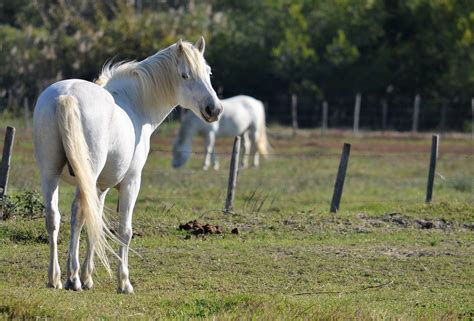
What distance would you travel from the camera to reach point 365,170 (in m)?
23.2

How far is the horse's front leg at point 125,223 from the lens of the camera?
900 cm

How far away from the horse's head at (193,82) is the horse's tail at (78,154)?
1514 millimetres

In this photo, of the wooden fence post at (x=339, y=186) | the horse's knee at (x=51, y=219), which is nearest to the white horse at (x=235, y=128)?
the wooden fence post at (x=339, y=186)

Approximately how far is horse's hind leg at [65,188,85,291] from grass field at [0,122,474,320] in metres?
0.13

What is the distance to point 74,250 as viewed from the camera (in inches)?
334

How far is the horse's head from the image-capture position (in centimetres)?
932

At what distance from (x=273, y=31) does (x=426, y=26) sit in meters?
6.97

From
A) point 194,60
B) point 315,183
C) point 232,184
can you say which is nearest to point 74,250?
point 194,60

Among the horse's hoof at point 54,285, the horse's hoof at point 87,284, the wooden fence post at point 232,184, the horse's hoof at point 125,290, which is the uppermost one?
the wooden fence post at point 232,184

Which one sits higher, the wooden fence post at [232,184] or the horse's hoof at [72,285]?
the wooden fence post at [232,184]

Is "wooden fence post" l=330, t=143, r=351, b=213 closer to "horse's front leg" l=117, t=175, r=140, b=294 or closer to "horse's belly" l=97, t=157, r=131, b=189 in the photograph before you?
"horse's front leg" l=117, t=175, r=140, b=294

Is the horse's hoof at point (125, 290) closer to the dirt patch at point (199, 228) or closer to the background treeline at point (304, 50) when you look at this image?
the dirt patch at point (199, 228)

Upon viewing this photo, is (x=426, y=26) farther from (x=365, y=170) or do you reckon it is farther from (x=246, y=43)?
(x=365, y=170)

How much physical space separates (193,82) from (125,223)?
4.84 feet
